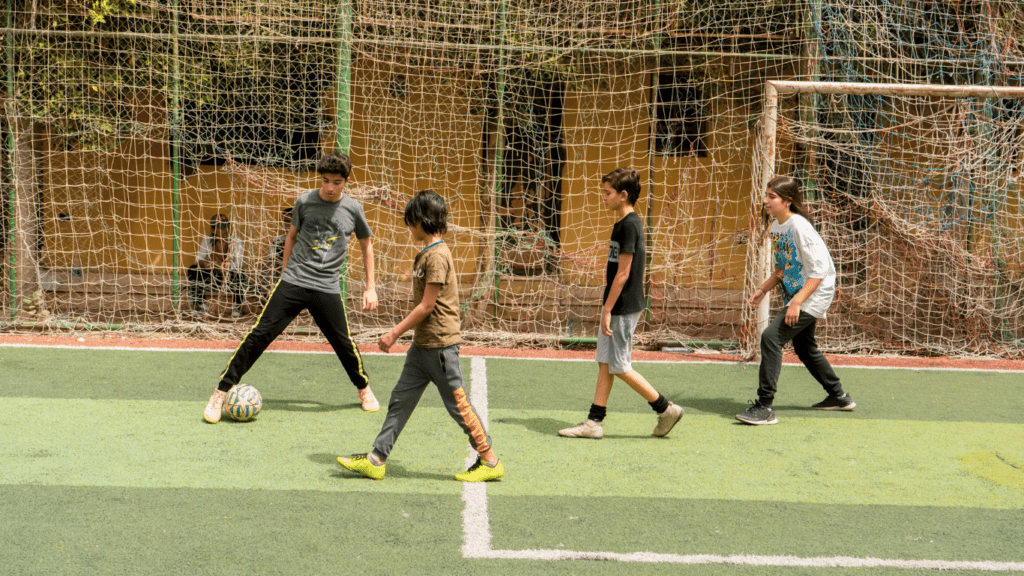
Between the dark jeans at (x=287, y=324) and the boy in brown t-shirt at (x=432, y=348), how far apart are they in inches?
61.7

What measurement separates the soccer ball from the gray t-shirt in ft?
2.79

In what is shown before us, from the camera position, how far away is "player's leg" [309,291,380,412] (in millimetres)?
6133

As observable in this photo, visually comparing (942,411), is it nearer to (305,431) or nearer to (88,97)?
(305,431)

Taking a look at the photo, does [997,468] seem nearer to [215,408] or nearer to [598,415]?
[598,415]

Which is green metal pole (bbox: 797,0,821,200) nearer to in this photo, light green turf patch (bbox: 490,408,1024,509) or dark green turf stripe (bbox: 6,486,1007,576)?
light green turf patch (bbox: 490,408,1024,509)

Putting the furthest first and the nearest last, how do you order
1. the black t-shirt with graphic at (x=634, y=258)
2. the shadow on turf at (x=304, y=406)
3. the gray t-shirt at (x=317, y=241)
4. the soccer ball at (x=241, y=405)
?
1. the shadow on turf at (x=304, y=406)
2. the gray t-shirt at (x=317, y=241)
3. the soccer ball at (x=241, y=405)
4. the black t-shirt with graphic at (x=634, y=258)

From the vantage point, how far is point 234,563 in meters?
3.56

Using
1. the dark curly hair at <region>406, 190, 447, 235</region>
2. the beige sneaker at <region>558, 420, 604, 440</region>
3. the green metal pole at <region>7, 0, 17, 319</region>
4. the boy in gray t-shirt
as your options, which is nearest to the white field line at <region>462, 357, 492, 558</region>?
the beige sneaker at <region>558, 420, 604, 440</region>

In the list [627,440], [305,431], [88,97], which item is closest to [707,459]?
[627,440]

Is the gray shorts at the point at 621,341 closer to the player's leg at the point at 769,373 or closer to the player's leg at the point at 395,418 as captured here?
the player's leg at the point at 769,373

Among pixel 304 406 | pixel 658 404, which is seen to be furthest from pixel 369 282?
pixel 658 404

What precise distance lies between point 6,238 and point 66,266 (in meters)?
0.75

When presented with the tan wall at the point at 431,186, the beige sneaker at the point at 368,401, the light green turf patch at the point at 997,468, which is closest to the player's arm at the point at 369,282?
the beige sneaker at the point at 368,401

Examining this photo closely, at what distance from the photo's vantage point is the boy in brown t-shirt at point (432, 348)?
14.6 ft
